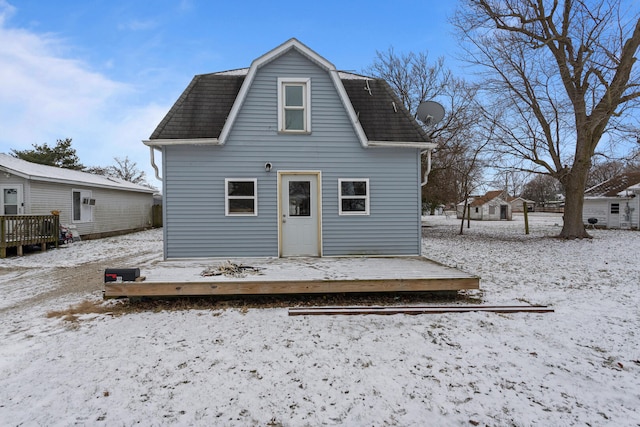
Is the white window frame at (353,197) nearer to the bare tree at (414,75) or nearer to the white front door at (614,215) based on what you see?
the bare tree at (414,75)

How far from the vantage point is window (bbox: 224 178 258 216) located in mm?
7266

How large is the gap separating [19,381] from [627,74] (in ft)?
59.5

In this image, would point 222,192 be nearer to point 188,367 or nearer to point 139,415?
point 188,367

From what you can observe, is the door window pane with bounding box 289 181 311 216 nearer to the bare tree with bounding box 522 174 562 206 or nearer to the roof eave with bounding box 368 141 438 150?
the roof eave with bounding box 368 141 438 150

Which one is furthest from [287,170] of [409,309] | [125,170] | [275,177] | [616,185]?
[125,170]

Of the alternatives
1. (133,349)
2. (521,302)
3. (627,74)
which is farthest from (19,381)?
(627,74)

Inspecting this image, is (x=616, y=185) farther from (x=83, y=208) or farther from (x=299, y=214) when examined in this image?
(x=83, y=208)

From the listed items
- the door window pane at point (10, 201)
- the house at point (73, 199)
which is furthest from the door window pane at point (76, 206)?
the door window pane at point (10, 201)

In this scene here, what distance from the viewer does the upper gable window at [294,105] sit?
24.1 ft

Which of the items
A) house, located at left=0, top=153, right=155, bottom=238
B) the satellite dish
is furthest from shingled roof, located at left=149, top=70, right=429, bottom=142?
house, located at left=0, top=153, right=155, bottom=238

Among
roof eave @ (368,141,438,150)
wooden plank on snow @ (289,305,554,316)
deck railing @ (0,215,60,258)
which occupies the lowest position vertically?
wooden plank on snow @ (289,305,554,316)

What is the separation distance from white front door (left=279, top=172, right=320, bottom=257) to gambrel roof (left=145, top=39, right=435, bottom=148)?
1.66m

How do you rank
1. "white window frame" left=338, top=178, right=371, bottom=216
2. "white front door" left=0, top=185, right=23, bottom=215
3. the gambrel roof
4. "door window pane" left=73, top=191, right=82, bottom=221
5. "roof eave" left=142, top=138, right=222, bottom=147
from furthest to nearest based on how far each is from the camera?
"door window pane" left=73, top=191, right=82, bottom=221 < "white front door" left=0, top=185, right=23, bottom=215 < "white window frame" left=338, top=178, right=371, bottom=216 < the gambrel roof < "roof eave" left=142, top=138, right=222, bottom=147

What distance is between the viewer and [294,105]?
7.45 meters
